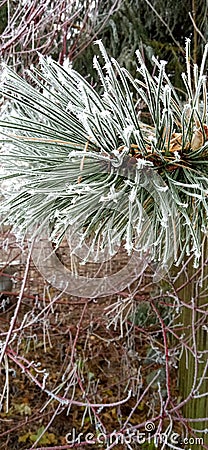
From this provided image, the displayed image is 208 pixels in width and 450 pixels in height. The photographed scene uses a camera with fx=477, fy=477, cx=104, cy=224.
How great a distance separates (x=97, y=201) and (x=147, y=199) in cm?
3

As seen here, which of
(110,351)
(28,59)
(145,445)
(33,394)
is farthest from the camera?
(110,351)

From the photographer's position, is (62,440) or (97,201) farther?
(62,440)

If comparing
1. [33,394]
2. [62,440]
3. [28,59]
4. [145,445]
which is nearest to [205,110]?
[28,59]

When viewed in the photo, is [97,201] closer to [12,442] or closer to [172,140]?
[172,140]

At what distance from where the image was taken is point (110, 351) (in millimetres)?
1906

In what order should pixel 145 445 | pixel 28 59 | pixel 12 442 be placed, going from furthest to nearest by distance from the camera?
1. pixel 12 442
2. pixel 145 445
3. pixel 28 59

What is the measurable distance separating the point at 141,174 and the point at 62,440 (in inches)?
62.1

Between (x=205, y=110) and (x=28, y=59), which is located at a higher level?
(x=28, y=59)

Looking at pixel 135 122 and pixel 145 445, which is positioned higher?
pixel 135 122

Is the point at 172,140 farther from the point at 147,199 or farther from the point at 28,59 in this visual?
the point at 28,59

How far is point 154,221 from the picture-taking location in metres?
0.25

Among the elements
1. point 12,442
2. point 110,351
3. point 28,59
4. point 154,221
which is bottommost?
point 12,442

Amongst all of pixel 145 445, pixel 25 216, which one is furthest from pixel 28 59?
pixel 145 445

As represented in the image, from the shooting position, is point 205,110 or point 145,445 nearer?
point 205,110
